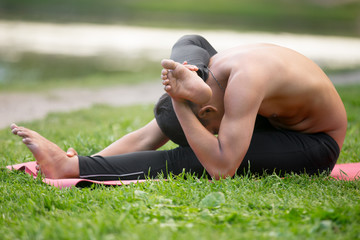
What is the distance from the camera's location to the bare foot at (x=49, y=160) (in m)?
3.13

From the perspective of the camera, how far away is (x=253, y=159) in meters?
3.12

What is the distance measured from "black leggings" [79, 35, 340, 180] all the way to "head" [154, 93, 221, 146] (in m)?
0.15

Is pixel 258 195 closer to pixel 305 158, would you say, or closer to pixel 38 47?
pixel 305 158

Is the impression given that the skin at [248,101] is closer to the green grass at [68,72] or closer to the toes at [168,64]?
the toes at [168,64]

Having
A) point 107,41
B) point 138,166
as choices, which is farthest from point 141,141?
point 107,41

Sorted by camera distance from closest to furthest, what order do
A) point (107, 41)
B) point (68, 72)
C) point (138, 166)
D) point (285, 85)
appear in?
point (285, 85), point (138, 166), point (68, 72), point (107, 41)

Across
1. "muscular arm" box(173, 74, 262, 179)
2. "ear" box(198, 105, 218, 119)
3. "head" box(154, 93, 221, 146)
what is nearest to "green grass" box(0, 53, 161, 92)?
"head" box(154, 93, 221, 146)

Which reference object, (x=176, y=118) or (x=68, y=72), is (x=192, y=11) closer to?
(x=68, y=72)

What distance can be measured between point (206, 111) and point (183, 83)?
0.39m

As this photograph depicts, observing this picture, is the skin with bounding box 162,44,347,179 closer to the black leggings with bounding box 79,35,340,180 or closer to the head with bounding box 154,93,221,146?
the head with bounding box 154,93,221,146

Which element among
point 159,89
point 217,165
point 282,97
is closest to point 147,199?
point 217,165

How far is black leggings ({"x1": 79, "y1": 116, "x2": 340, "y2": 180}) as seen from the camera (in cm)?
314

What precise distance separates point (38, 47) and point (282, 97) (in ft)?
54.0

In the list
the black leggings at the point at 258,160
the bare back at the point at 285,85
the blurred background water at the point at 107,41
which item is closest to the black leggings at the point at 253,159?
the black leggings at the point at 258,160
